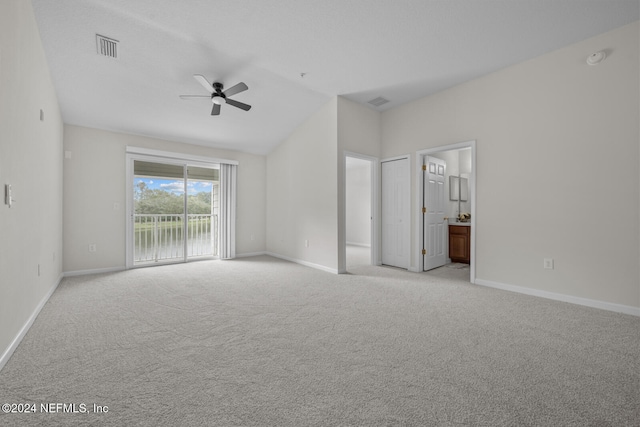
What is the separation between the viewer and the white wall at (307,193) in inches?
187

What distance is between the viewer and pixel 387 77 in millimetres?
4000

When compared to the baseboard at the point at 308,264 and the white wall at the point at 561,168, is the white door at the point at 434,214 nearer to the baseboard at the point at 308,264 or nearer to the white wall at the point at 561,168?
the white wall at the point at 561,168

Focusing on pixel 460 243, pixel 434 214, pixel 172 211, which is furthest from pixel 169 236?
Answer: pixel 460 243

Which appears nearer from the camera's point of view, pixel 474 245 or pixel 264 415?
pixel 264 415

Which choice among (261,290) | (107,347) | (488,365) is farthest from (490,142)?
(107,347)

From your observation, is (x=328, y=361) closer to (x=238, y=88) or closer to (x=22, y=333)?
(x=22, y=333)

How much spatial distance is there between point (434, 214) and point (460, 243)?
36.8 inches

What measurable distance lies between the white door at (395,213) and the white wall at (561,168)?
1057mm

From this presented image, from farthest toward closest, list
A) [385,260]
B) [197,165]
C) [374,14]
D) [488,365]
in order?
[197,165]
[385,260]
[374,14]
[488,365]

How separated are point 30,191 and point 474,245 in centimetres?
523

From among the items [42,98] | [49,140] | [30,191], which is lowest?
[30,191]

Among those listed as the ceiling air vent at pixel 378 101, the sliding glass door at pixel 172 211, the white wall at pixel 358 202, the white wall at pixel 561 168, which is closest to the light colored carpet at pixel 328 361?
the white wall at pixel 561 168

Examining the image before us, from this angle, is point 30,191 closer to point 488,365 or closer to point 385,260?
point 488,365

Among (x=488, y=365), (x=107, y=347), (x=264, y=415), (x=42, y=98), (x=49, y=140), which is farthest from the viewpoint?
(x=49, y=140)
